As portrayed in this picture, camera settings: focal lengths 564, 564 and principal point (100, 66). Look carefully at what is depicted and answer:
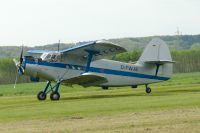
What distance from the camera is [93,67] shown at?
30.5m

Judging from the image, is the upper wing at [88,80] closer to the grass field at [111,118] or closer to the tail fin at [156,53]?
the tail fin at [156,53]

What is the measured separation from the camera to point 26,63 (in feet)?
92.7

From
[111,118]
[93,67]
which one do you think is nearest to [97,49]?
[93,67]

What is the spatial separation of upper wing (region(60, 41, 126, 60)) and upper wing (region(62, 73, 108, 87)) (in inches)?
50.0

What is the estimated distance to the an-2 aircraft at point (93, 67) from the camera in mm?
28516

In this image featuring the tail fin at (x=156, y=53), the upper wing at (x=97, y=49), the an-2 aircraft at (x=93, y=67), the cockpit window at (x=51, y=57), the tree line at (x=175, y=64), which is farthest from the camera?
the tree line at (x=175, y=64)

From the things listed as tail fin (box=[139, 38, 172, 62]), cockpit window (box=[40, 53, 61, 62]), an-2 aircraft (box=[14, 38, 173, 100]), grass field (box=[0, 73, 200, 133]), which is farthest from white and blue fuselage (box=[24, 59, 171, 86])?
grass field (box=[0, 73, 200, 133])

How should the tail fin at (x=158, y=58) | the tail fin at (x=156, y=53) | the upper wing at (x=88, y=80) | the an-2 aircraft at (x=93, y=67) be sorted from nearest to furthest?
the an-2 aircraft at (x=93, y=67) < the upper wing at (x=88, y=80) < the tail fin at (x=158, y=58) < the tail fin at (x=156, y=53)

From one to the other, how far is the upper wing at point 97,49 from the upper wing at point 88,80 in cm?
127

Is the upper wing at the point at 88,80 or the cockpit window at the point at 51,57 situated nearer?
the upper wing at the point at 88,80

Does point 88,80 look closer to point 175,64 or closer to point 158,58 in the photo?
point 158,58

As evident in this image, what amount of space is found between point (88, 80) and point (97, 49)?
1.75 meters

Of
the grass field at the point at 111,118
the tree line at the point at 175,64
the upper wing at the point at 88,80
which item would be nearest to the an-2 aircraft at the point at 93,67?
the upper wing at the point at 88,80

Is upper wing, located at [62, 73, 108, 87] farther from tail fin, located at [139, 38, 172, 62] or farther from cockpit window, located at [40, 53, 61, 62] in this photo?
tail fin, located at [139, 38, 172, 62]
